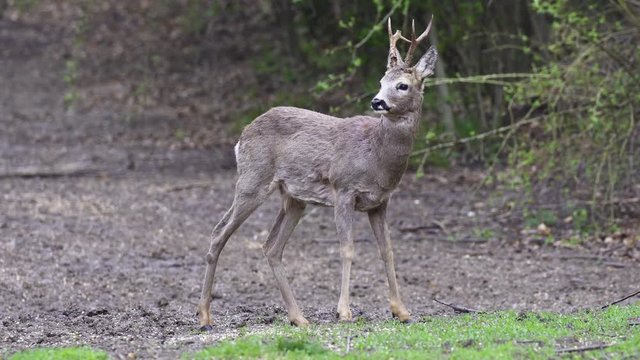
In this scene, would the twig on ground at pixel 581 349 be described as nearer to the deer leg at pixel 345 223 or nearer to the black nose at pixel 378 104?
the deer leg at pixel 345 223

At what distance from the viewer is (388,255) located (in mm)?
8406

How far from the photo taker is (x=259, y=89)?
2134 centimetres

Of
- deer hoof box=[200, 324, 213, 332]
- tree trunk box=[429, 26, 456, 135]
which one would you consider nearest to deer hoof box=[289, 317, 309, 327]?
deer hoof box=[200, 324, 213, 332]

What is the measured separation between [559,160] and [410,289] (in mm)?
3279

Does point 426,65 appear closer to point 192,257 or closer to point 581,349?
point 581,349

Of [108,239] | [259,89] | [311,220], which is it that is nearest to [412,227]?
[311,220]

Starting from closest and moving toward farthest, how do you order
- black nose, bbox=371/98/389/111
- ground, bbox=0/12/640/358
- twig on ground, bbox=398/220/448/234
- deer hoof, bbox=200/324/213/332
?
black nose, bbox=371/98/389/111 → deer hoof, bbox=200/324/213/332 → ground, bbox=0/12/640/358 → twig on ground, bbox=398/220/448/234

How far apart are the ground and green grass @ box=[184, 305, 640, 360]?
0.59 m

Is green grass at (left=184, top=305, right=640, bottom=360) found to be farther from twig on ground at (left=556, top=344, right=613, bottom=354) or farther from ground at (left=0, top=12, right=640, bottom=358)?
ground at (left=0, top=12, right=640, bottom=358)

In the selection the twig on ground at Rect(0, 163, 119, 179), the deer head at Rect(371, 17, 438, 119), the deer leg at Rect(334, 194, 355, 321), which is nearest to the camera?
A: the deer head at Rect(371, 17, 438, 119)

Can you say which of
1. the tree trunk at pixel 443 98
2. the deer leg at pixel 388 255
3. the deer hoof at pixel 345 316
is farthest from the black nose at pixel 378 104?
the tree trunk at pixel 443 98

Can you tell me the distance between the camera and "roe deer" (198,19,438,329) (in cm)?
814

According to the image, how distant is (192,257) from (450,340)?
18.8ft

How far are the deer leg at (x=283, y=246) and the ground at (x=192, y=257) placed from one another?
0.28 m
